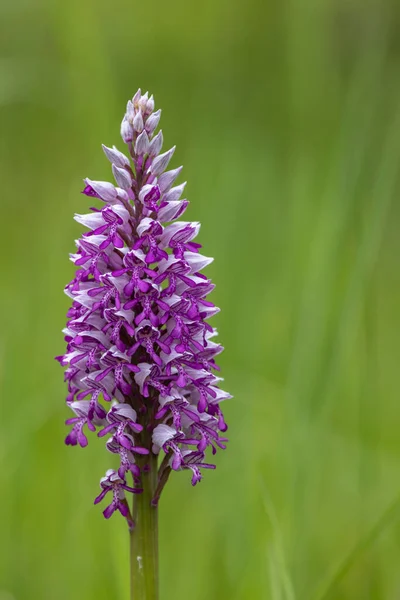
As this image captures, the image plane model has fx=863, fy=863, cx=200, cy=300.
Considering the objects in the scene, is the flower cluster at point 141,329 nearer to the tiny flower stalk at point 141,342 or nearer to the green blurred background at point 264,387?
the tiny flower stalk at point 141,342

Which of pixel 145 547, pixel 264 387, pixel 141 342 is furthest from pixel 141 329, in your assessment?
pixel 264 387

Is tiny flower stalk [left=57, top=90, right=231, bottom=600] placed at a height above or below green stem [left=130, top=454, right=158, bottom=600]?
above

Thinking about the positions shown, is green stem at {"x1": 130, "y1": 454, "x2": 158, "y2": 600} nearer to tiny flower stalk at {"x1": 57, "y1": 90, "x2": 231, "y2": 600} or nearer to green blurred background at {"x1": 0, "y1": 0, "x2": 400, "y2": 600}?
tiny flower stalk at {"x1": 57, "y1": 90, "x2": 231, "y2": 600}

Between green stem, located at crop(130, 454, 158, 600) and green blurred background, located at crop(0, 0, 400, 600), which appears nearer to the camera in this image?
green stem, located at crop(130, 454, 158, 600)

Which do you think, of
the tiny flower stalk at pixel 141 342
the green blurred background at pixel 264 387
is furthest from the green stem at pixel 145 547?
the green blurred background at pixel 264 387

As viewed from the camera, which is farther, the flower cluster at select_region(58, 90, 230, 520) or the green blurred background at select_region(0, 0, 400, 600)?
the green blurred background at select_region(0, 0, 400, 600)

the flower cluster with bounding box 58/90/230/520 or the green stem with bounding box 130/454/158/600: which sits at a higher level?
the flower cluster with bounding box 58/90/230/520

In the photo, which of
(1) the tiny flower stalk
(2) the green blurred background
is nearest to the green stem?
(1) the tiny flower stalk
